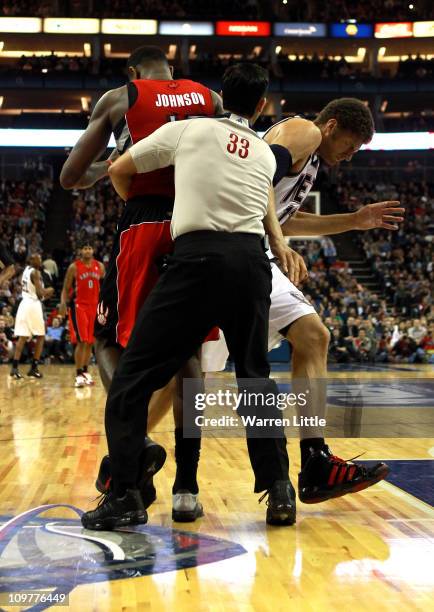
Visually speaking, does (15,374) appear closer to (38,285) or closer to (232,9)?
(38,285)

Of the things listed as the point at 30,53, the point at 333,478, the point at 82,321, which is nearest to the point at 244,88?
the point at 333,478

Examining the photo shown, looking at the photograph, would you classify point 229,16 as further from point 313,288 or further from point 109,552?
point 109,552

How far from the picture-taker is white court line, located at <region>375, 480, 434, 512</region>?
11.0ft

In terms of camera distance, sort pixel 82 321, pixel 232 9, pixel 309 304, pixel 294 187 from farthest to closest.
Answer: pixel 232 9 → pixel 82 321 → pixel 294 187 → pixel 309 304

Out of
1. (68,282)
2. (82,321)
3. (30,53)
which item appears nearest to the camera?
(68,282)

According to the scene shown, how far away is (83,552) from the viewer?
8.53 feet

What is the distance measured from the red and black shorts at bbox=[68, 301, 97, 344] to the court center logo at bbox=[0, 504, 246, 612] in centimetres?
807

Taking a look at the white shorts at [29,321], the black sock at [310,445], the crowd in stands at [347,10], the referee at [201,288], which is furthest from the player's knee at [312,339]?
the crowd in stands at [347,10]

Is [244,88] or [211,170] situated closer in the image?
[211,170]

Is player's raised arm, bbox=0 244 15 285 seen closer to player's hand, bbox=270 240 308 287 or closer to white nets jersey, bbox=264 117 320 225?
white nets jersey, bbox=264 117 320 225

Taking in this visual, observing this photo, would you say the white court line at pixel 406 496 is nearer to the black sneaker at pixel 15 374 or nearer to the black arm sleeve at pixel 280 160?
the black arm sleeve at pixel 280 160

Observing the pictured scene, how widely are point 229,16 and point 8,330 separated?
66.8ft

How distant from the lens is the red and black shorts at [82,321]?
36.5ft

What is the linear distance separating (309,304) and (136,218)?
92 centimetres
